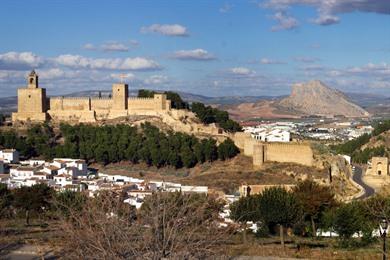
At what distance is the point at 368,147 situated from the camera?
64.1 metres

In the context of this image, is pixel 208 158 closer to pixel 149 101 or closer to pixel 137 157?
pixel 137 157

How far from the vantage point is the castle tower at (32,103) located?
53312mm

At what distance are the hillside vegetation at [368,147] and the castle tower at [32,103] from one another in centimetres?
2803

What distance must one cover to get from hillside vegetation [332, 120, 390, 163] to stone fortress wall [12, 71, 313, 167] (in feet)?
53.3

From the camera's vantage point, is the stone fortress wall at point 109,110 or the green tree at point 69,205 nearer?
the green tree at point 69,205

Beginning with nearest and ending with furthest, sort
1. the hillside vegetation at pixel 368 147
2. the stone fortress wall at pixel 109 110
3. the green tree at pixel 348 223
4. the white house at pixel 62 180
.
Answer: the green tree at pixel 348 223 → the white house at pixel 62 180 → the stone fortress wall at pixel 109 110 → the hillside vegetation at pixel 368 147

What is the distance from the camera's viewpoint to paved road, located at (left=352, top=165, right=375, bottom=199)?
3759 cm

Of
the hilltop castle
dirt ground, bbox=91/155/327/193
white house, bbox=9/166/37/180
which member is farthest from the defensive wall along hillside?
white house, bbox=9/166/37/180

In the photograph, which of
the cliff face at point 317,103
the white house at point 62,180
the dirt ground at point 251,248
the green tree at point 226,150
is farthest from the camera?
the cliff face at point 317,103

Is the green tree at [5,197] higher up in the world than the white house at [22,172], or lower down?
higher up

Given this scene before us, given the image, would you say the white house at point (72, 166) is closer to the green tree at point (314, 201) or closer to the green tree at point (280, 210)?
the green tree at point (314, 201)

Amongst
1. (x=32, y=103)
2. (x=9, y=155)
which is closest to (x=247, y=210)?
(x=9, y=155)

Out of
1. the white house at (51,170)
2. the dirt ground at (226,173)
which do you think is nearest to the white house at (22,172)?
the white house at (51,170)

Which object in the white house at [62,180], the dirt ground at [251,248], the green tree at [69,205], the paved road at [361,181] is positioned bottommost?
the paved road at [361,181]
